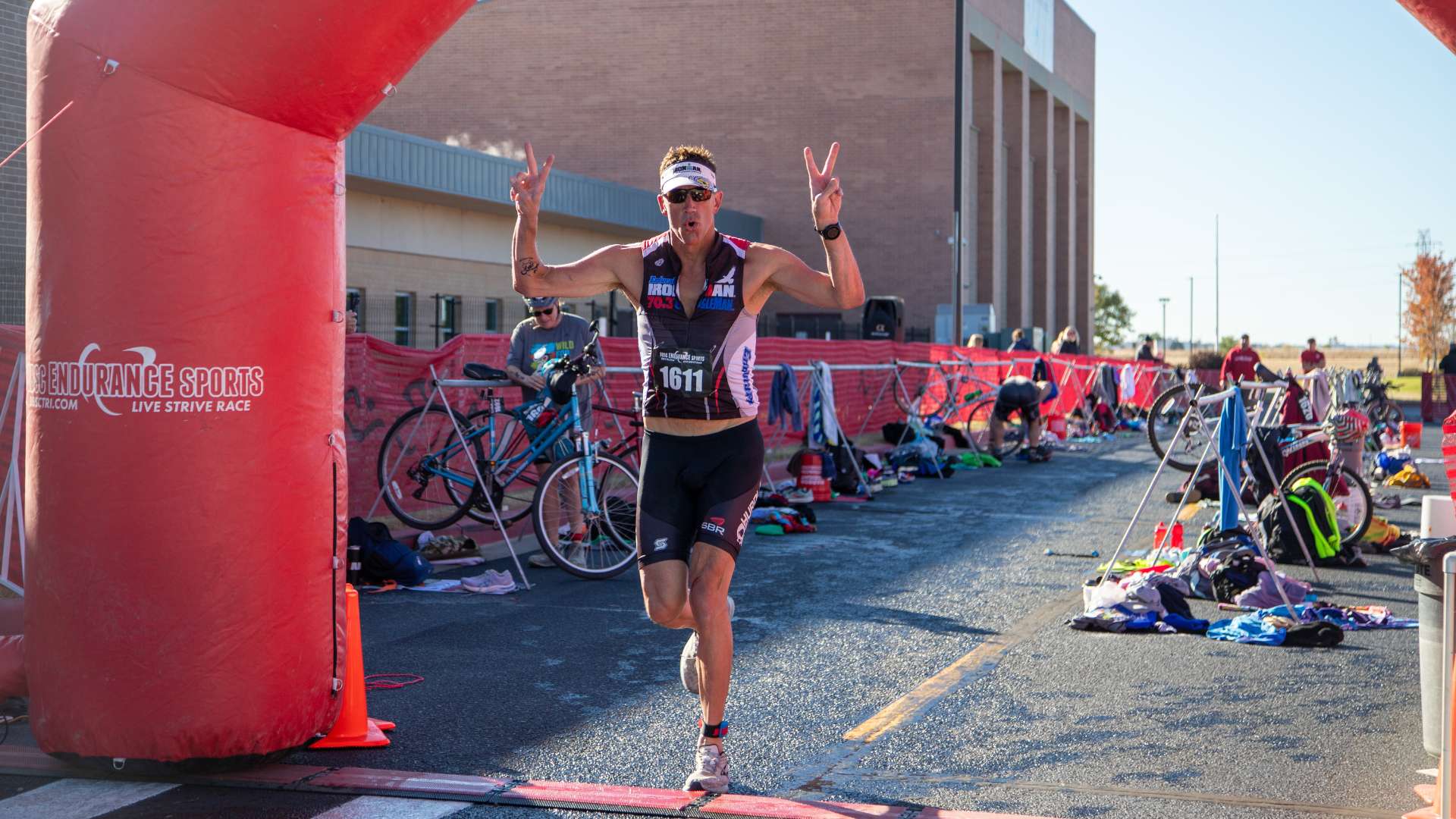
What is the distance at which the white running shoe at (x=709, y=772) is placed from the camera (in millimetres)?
5133

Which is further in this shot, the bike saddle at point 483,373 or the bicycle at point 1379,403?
the bicycle at point 1379,403

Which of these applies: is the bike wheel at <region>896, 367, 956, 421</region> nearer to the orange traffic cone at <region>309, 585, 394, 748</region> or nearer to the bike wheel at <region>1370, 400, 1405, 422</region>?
the bike wheel at <region>1370, 400, 1405, 422</region>

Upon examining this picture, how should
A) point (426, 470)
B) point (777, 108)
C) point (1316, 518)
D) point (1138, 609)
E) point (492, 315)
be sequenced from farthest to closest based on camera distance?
point (777, 108) < point (492, 315) < point (426, 470) < point (1316, 518) < point (1138, 609)

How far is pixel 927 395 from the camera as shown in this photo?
2344cm

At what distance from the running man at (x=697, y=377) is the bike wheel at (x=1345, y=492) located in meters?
7.34

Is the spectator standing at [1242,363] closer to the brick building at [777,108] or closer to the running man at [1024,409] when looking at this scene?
the running man at [1024,409]

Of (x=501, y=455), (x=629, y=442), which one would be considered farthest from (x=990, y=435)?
(x=501, y=455)

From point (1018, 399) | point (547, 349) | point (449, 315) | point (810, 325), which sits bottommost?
point (1018, 399)

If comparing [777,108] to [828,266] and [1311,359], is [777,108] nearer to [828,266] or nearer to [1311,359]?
[1311,359]

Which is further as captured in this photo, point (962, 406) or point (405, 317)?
point (405, 317)

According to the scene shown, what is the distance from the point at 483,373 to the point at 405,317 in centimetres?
2356

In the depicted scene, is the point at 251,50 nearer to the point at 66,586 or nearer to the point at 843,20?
the point at 66,586

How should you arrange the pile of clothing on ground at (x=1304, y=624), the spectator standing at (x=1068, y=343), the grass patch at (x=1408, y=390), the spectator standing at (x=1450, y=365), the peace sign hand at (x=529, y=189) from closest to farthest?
the peace sign hand at (x=529, y=189) < the pile of clothing on ground at (x=1304, y=624) < the spectator standing at (x=1068, y=343) < the spectator standing at (x=1450, y=365) < the grass patch at (x=1408, y=390)

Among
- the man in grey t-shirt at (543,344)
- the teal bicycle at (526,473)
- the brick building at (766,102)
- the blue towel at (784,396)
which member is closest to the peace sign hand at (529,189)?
the teal bicycle at (526,473)
